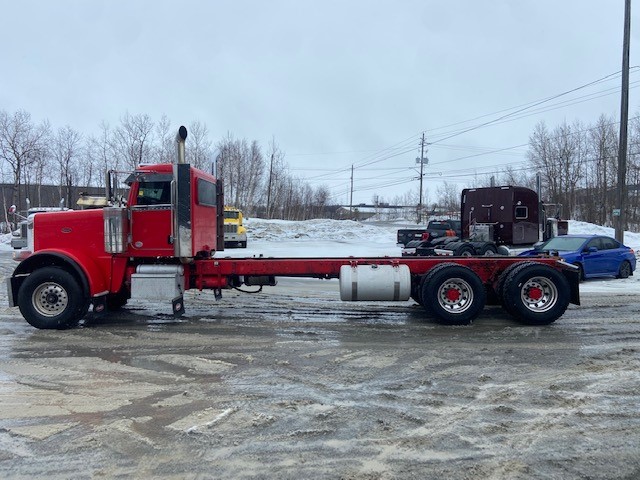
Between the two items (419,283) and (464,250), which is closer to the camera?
(419,283)

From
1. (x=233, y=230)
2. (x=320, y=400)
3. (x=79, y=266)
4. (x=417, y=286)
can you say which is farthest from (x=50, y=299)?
(x=233, y=230)

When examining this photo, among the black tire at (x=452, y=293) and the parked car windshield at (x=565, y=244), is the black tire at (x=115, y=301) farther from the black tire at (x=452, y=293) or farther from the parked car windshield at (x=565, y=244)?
the parked car windshield at (x=565, y=244)

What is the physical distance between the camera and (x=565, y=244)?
618 inches

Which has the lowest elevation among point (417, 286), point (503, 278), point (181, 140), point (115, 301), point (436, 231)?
point (115, 301)

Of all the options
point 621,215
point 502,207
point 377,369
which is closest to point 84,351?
point 377,369

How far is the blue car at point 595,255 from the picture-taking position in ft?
50.1

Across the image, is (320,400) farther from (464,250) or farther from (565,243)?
(464,250)

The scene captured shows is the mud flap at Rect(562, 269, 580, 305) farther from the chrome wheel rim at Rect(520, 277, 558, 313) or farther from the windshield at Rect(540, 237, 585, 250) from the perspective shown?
the windshield at Rect(540, 237, 585, 250)

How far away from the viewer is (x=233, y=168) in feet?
181

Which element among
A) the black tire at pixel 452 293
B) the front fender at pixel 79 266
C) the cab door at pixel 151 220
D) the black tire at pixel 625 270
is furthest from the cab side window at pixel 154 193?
the black tire at pixel 625 270

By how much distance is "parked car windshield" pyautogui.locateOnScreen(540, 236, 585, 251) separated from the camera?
15.4 meters

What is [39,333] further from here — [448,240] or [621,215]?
[621,215]

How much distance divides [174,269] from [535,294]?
20.4 feet

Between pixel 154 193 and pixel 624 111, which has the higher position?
pixel 624 111
